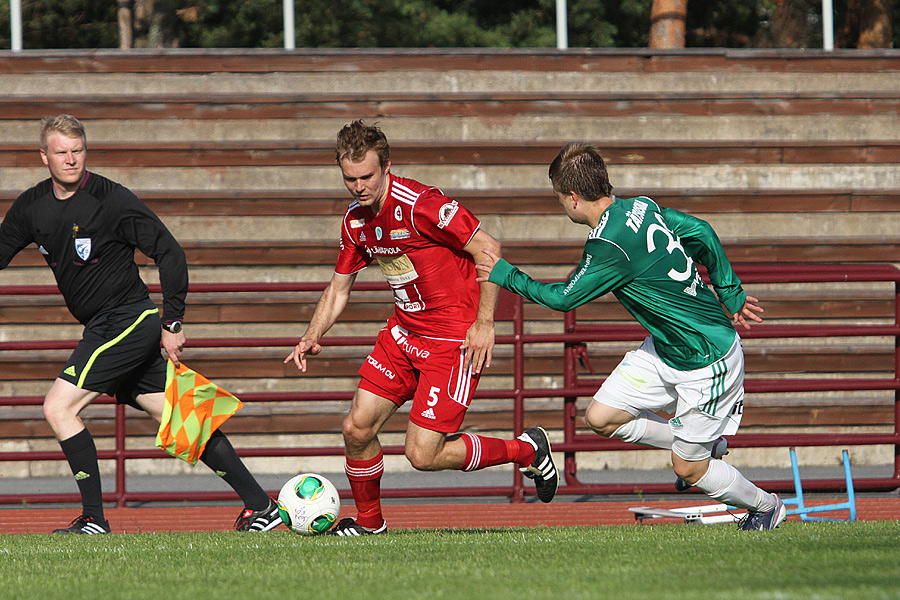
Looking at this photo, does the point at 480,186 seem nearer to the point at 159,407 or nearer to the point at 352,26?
the point at 159,407

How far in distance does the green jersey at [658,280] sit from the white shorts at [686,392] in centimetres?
6

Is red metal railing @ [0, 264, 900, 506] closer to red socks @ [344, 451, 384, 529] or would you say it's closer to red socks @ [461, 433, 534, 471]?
red socks @ [344, 451, 384, 529]

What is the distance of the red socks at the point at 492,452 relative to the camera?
5.12 m

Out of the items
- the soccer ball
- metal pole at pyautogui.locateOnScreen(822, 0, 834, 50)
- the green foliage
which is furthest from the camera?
the green foliage

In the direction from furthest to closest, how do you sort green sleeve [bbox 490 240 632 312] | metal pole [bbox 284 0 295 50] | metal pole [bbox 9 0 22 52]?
1. metal pole [bbox 284 0 295 50]
2. metal pole [bbox 9 0 22 52]
3. green sleeve [bbox 490 240 632 312]

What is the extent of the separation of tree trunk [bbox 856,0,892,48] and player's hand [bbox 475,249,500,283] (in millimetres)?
11203

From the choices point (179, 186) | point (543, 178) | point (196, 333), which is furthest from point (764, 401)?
point (179, 186)

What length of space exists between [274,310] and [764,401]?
14.1ft

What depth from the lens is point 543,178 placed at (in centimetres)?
942

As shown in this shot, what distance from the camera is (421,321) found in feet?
16.7

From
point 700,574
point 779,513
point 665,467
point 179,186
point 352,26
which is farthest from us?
point 352,26

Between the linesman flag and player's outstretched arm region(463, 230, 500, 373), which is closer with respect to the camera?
player's outstretched arm region(463, 230, 500, 373)

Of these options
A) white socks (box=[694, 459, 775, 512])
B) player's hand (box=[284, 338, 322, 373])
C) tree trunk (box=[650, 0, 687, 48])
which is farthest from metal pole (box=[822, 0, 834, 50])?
player's hand (box=[284, 338, 322, 373])

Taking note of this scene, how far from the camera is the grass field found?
11.2 ft
